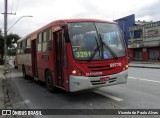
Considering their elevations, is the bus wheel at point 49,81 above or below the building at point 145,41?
below

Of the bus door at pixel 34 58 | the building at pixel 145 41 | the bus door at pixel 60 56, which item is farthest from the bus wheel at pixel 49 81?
the building at pixel 145 41

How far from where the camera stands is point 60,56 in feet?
33.2

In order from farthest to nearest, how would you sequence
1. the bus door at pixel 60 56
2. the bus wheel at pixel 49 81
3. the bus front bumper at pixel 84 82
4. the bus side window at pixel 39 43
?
1. the bus side window at pixel 39 43
2. the bus wheel at pixel 49 81
3. the bus door at pixel 60 56
4. the bus front bumper at pixel 84 82

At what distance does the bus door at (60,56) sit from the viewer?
9688 mm

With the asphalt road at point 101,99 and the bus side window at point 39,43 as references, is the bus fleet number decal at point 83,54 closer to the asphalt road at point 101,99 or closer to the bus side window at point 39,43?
the asphalt road at point 101,99

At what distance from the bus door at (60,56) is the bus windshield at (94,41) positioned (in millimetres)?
595

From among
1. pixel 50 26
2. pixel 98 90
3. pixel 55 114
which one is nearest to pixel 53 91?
pixel 98 90

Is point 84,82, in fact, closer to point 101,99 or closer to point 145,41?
point 101,99

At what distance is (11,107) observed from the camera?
917cm

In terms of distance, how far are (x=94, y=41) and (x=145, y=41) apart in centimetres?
4229

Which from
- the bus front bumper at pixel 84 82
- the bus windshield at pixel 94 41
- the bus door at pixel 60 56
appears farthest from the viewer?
the bus door at pixel 60 56

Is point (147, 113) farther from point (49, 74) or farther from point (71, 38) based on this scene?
point (49, 74)

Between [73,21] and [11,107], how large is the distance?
136 inches

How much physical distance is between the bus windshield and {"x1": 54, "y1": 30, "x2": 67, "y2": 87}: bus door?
0.59m
